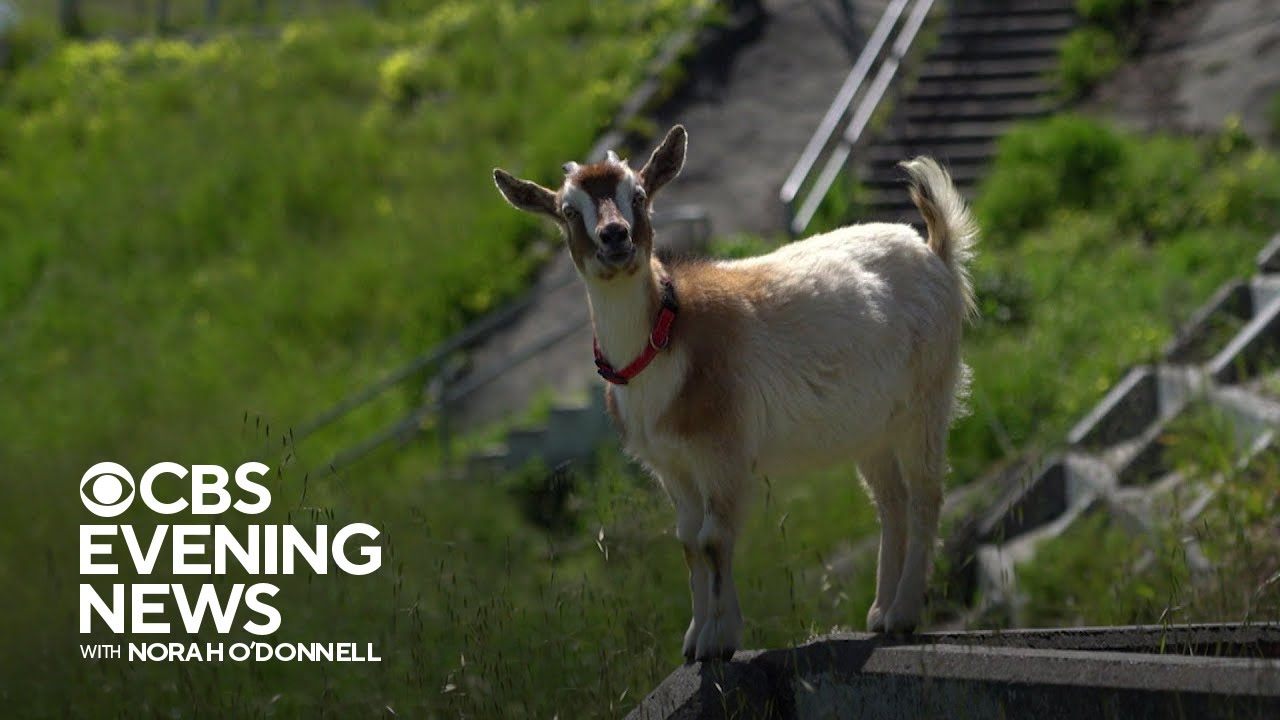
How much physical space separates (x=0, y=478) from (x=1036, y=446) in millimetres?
8533

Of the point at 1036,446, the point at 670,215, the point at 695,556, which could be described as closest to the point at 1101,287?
the point at 1036,446

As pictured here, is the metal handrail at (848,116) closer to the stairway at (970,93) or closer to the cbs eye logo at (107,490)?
the stairway at (970,93)

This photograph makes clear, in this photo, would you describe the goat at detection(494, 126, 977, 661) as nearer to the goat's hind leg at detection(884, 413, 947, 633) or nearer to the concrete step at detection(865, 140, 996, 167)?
the goat's hind leg at detection(884, 413, 947, 633)

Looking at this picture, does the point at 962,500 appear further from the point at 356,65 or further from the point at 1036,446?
the point at 356,65

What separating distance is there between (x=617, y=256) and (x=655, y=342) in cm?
39

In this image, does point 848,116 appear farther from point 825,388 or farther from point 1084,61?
point 825,388

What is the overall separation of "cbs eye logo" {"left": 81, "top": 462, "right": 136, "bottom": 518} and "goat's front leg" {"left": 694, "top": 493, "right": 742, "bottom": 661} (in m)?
7.10

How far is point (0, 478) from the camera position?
49.9ft

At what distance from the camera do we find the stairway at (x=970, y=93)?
16.8 meters

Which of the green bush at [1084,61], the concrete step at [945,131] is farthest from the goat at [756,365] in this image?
the green bush at [1084,61]

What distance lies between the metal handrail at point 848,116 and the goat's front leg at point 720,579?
903 cm

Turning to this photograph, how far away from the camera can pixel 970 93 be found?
17.8 metres

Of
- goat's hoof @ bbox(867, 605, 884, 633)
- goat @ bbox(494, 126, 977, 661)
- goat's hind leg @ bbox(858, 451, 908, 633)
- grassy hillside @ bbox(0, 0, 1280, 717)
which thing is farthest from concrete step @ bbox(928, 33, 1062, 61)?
goat's hoof @ bbox(867, 605, 884, 633)

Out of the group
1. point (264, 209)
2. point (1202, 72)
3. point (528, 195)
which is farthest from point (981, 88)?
point (528, 195)
